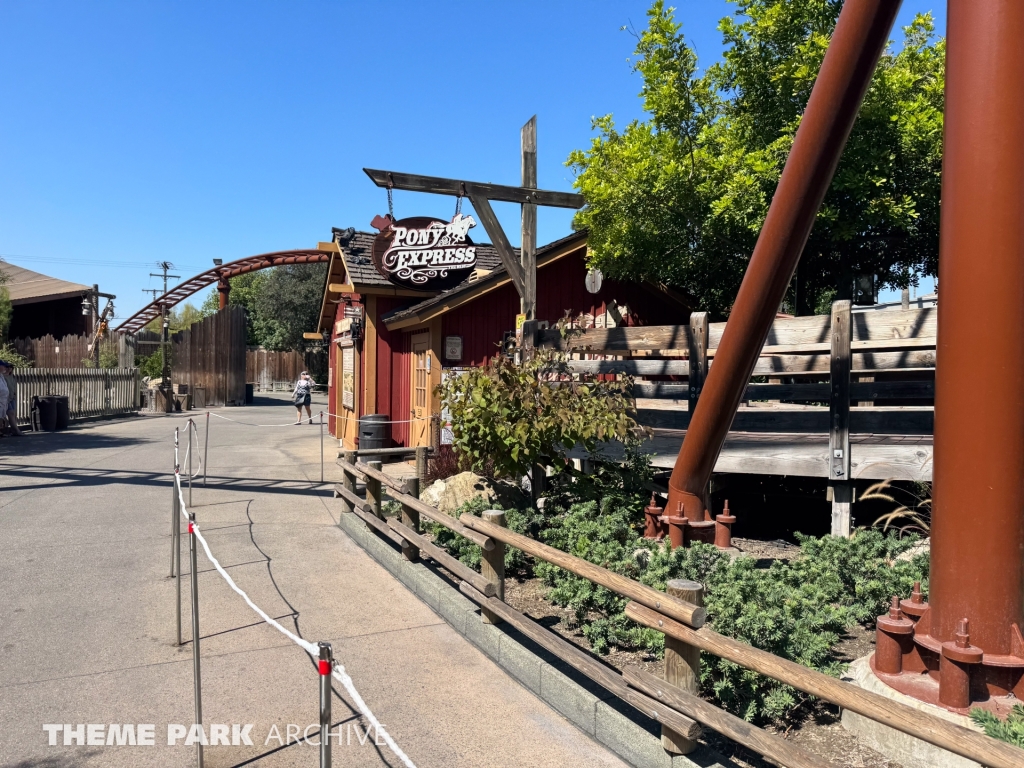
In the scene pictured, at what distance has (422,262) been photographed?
14.0 meters

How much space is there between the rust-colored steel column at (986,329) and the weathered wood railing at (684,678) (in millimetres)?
946

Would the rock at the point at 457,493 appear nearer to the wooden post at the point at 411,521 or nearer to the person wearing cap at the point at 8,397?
the wooden post at the point at 411,521

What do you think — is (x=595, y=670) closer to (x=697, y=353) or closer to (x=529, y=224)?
(x=697, y=353)

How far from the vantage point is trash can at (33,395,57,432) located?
1902 centimetres

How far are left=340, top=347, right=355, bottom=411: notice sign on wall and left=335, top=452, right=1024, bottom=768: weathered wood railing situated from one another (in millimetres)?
11730

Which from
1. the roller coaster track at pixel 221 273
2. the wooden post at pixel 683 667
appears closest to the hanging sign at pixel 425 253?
the wooden post at pixel 683 667

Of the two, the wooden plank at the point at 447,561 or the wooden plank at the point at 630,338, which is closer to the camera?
the wooden plank at the point at 447,561

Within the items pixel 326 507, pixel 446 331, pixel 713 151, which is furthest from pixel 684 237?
pixel 326 507

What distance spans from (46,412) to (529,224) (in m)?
15.9

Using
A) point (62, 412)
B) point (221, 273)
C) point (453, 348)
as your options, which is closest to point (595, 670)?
point (453, 348)

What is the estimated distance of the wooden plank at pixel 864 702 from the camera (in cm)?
208

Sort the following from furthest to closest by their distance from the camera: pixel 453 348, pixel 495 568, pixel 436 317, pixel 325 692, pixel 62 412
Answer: pixel 62 412, pixel 453 348, pixel 436 317, pixel 495 568, pixel 325 692

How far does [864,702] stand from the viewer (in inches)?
96.5

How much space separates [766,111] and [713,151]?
948 mm
